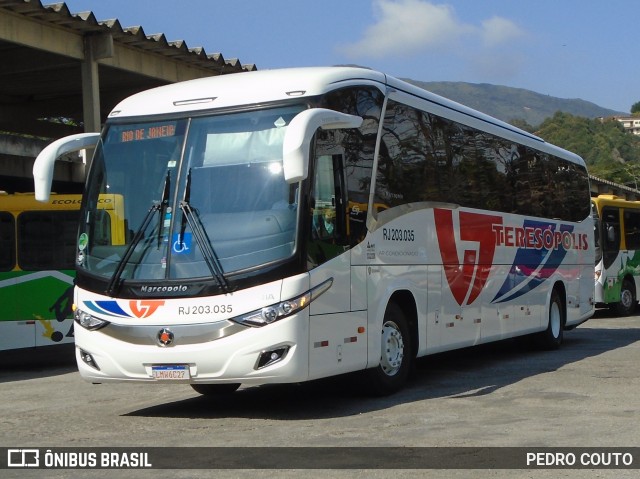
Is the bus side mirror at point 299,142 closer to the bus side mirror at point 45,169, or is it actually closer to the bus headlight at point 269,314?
the bus headlight at point 269,314

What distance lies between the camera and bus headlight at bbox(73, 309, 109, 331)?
410 inches

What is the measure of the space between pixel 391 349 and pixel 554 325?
689cm

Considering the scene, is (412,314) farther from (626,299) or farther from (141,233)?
(626,299)

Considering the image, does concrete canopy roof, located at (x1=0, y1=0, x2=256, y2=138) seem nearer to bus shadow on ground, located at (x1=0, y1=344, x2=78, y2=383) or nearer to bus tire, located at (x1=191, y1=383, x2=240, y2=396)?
bus shadow on ground, located at (x1=0, y1=344, x2=78, y2=383)

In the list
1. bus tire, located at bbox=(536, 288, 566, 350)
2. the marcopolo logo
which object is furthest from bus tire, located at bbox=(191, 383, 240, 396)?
bus tire, located at bbox=(536, 288, 566, 350)

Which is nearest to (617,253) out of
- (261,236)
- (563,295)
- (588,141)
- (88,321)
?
(563,295)

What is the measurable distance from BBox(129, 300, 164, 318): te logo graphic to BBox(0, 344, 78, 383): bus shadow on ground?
6.58 meters

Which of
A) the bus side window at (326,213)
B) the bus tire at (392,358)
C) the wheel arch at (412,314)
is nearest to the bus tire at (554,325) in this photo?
the wheel arch at (412,314)

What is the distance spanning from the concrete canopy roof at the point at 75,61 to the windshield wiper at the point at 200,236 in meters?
15.1

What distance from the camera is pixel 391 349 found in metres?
11.8

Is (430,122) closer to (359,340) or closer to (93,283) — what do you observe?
(359,340)

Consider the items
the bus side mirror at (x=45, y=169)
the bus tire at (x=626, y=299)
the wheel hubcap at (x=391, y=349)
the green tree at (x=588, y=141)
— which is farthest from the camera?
the green tree at (x=588, y=141)

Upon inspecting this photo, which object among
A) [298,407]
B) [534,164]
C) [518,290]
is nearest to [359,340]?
[298,407]

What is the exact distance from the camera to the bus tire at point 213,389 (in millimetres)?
12242
